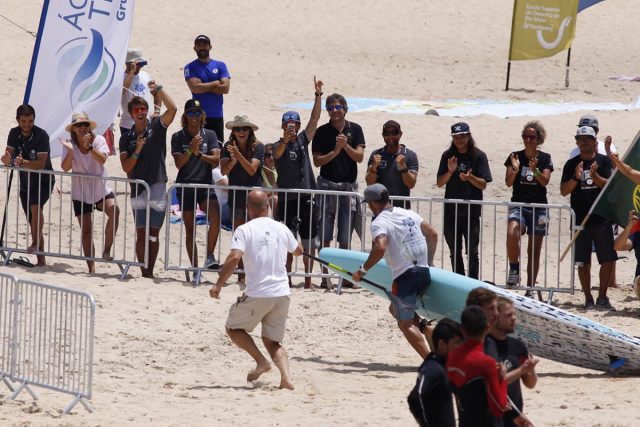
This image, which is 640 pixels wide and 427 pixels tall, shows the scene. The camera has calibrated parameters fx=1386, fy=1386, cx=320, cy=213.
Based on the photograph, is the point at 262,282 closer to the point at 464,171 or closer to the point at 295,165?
the point at 295,165

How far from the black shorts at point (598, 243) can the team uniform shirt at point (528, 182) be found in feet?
1.79

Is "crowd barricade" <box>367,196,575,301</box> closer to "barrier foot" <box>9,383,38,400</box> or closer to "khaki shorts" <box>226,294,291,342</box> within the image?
"khaki shorts" <box>226,294,291,342</box>

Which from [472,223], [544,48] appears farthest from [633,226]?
[544,48]

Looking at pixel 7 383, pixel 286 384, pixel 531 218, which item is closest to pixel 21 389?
pixel 7 383

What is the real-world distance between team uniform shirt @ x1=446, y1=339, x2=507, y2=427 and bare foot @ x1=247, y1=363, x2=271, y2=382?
3582 mm

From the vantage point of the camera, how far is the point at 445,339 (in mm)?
7230

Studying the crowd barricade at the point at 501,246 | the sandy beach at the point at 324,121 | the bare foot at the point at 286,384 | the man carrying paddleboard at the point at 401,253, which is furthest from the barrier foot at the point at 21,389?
the crowd barricade at the point at 501,246

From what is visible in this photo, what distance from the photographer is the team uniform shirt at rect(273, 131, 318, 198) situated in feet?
45.6

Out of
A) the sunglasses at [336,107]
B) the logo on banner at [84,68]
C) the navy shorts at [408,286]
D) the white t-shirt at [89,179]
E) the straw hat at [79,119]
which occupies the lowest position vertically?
the navy shorts at [408,286]

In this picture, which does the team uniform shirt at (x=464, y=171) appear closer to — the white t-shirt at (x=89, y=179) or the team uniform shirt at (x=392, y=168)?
the team uniform shirt at (x=392, y=168)

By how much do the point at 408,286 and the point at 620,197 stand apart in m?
3.20

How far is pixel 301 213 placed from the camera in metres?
14.0

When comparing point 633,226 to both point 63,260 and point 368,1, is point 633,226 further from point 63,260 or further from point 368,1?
point 368,1

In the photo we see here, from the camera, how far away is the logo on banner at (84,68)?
46.3 feet
